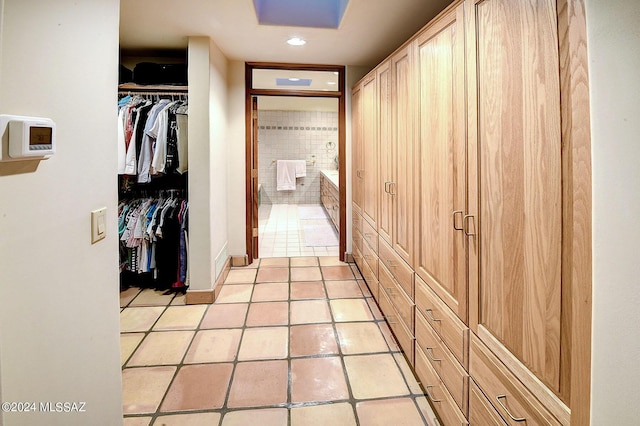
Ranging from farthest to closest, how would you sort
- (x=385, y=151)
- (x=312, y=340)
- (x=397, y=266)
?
(x=385, y=151) < (x=312, y=340) < (x=397, y=266)

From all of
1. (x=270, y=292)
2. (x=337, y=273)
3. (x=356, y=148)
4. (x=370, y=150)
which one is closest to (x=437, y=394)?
(x=270, y=292)

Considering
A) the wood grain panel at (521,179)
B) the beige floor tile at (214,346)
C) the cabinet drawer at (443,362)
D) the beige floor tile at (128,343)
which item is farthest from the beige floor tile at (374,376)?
the beige floor tile at (128,343)

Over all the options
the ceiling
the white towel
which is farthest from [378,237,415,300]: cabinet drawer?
the white towel

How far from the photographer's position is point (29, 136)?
73cm

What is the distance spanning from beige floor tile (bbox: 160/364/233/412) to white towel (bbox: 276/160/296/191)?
243 inches

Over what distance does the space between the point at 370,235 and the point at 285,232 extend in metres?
2.78

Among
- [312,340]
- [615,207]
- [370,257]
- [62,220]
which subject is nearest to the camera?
[615,207]

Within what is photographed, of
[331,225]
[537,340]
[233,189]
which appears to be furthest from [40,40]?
[331,225]

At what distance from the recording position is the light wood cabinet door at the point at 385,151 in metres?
2.33

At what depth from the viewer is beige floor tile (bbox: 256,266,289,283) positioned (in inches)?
135

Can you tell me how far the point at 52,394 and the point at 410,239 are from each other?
1.65 meters

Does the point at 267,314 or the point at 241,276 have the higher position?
the point at 241,276

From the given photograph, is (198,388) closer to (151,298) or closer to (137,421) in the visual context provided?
(137,421)

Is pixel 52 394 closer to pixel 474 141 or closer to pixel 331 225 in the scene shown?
Result: pixel 474 141
